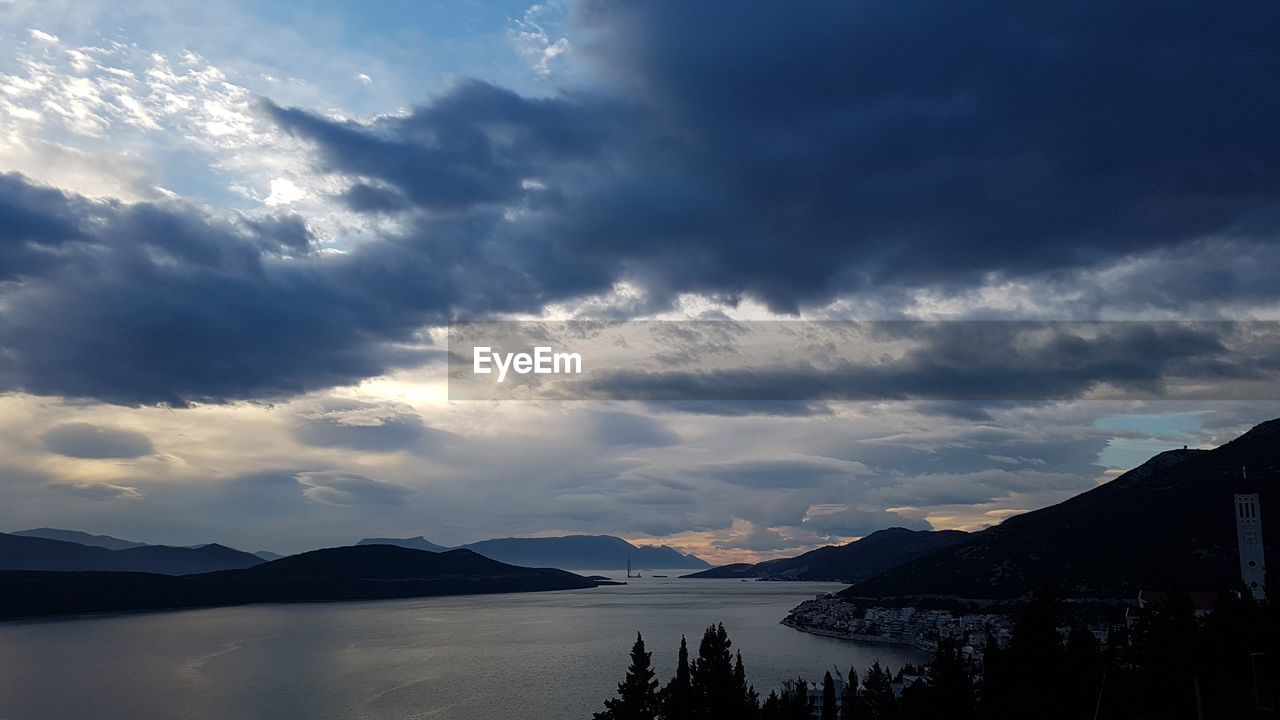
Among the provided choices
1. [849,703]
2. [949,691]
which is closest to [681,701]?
[949,691]

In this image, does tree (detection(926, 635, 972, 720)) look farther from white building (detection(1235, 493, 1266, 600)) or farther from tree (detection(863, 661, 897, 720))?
white building (detection(1235, 493, 1266, 600))

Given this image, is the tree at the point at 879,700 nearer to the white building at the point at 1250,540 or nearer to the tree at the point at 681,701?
the tree at the point at 681,701

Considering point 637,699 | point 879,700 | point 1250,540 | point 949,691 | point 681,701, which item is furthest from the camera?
point 1250,540

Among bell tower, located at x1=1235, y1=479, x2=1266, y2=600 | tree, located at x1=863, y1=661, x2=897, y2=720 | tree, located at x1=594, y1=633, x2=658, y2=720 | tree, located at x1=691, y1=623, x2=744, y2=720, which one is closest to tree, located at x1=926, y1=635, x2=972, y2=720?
tree, located at x1=863, y1=661, x2=897, y2=720

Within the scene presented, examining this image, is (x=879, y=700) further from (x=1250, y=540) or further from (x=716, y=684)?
(x=1250, y=540)

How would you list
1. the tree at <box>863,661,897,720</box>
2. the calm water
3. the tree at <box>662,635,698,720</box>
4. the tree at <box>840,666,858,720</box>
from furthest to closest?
the calm water, the tree at <box>840,666,858,720</box>, the tree at <box>863,661,897,720</box>, the tree at <box>662,635,698,720</box>

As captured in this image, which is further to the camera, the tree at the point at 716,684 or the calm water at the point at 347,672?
the calm water at the point at 347,672

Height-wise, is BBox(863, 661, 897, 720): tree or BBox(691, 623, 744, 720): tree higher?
BBox(691, 623, 744, 720): tree

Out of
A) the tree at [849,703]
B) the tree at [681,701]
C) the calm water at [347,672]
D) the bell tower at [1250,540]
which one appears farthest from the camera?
the bell tower at [1250,540]

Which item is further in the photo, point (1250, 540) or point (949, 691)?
point (1250, 540)

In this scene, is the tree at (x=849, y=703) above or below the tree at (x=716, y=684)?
below

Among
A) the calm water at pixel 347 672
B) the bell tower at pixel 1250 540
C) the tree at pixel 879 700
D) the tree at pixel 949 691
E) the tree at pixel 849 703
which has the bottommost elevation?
the calm water at pixel 347 672

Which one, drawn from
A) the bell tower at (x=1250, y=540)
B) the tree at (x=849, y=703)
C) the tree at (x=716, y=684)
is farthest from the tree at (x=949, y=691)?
the bell tower at (x=1250, y=540)

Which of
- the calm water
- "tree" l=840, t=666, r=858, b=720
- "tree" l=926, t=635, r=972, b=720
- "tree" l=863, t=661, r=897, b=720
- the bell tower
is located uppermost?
the bell tower
